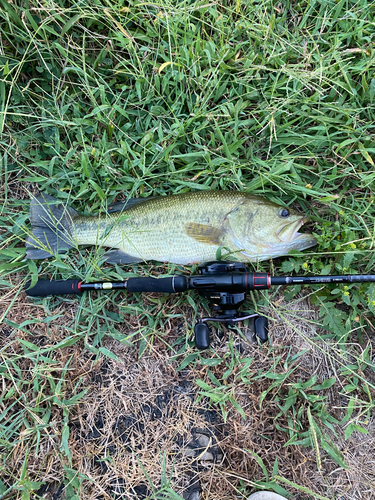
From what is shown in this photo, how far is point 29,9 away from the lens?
320cm

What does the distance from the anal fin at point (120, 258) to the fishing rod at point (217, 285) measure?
28 cm

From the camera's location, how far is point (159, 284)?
2926mm

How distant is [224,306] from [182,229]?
807mm

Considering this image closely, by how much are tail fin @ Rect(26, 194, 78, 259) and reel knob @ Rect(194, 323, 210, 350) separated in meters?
1.49

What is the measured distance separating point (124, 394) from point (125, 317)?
28.2 inches

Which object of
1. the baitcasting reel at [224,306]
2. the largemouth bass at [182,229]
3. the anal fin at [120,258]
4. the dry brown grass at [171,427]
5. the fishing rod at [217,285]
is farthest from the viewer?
the anal fin at [120,258]

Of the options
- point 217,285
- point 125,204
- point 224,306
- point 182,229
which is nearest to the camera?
point 217,285

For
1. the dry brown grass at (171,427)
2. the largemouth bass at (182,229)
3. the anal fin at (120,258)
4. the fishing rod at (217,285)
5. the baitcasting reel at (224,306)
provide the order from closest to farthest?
1. the fishing rod at (217,285)
2. the baitcasting reel at (224,306)
3. the dry brown grass at (171,427)
4. the largemouth bass at (182,229)
5. the anal fin at (120,258)

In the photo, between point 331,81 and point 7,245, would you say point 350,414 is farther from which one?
point 7,245

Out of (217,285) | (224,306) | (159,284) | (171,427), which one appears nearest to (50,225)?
(159,284)

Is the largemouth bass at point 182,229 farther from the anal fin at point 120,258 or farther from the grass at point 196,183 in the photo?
the grass at point 196,183

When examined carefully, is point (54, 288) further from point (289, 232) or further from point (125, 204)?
point (289, 232)

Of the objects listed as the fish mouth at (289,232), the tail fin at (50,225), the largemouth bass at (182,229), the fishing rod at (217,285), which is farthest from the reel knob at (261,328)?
the tail fin at (50,225)

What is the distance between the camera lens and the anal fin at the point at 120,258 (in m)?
3.31
